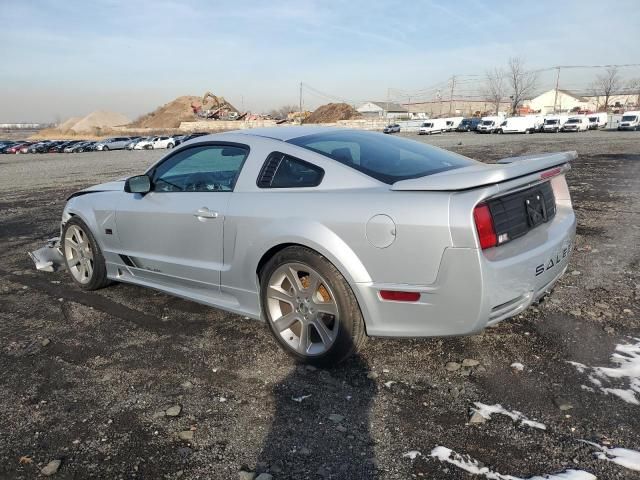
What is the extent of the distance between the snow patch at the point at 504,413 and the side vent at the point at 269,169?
189 cm

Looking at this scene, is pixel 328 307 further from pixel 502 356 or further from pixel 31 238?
pixel 31 238

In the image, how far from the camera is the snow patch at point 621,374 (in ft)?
9.04

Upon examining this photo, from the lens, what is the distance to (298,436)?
2510 millimetres

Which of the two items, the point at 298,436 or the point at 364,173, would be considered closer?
the point at 298,436

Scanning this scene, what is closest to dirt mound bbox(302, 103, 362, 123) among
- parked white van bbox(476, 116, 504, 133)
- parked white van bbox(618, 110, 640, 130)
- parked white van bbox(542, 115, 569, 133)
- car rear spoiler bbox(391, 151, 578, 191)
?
parked white van bbox(476, 116, 504, 133)

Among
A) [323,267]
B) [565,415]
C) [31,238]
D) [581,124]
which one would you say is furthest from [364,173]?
[581,124]

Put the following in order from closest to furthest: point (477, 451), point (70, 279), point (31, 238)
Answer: point (477, 451)
point (70, 279)
point (31, 238)

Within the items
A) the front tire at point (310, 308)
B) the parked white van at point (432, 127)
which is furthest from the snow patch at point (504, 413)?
the parked white van at point (432, 127)

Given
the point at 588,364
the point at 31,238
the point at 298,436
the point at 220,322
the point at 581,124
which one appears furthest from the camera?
the point at 581,124

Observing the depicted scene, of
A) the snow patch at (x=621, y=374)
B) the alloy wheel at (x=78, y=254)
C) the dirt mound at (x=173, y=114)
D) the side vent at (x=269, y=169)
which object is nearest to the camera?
the snow patch at (x=621, y=374)

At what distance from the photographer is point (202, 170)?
4.00 m

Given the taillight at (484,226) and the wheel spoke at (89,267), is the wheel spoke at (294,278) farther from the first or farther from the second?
the wheel spoke at (89,267)

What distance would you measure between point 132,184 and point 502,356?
3103 mm

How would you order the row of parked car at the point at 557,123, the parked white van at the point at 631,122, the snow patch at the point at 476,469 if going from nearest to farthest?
1. the snow patch at the point at 476,469
2. the parked white van at the point at 631,122
3. the row of parked car at the point at 557,123
